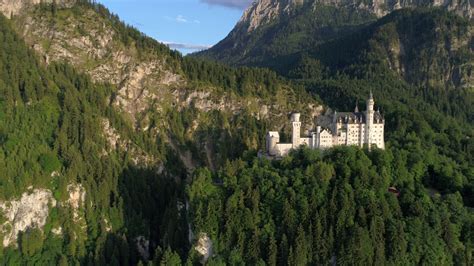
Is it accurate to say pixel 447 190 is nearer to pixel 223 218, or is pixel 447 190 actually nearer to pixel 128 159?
pixel 223 218

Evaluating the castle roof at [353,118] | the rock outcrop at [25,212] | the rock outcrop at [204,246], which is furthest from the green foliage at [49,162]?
the castle roof at [353,118]

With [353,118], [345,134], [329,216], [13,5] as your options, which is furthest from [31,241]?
[13,5]

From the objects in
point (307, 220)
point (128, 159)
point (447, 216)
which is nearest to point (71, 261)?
point (128, 159)

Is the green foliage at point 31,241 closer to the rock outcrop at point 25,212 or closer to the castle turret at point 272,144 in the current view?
the rock outcrop at point 25,212

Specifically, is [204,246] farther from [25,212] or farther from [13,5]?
[13,5]

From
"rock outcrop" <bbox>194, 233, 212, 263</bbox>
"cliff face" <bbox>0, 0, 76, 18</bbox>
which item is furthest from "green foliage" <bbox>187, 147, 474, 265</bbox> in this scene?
"cliff face" <bbox>0, 0, 76, 18</bbox>

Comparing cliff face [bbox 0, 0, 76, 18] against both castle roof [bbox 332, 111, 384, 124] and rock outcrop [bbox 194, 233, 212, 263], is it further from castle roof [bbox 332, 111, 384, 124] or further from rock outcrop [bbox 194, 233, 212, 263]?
rock outcrop [bbox 194, 233, 212, 263]

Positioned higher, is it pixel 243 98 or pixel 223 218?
pixel 243 98

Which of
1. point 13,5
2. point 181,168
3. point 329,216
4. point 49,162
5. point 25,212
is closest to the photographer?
point 329,216
